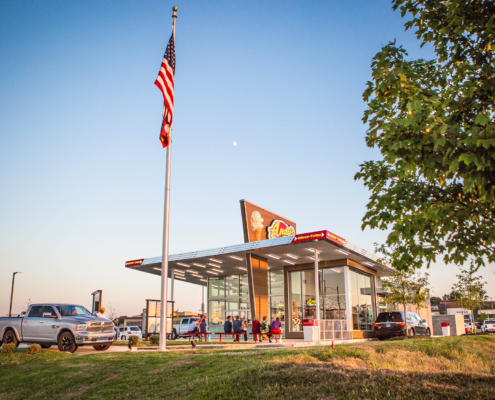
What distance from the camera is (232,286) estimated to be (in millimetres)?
35875

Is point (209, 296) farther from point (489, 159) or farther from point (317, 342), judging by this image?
point (489, 159)

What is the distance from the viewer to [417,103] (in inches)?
191

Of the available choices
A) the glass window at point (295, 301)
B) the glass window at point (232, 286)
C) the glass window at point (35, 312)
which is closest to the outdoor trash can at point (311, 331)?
the glass window at point (295, 301)

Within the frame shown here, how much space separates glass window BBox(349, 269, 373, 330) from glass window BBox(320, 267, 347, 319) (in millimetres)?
764

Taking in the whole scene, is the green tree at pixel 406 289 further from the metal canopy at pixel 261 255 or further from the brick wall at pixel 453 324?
the brick wall at pixel 453 324

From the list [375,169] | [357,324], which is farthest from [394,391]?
[357,324]

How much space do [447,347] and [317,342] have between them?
344 inches

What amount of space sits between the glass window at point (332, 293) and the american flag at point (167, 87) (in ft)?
57.9

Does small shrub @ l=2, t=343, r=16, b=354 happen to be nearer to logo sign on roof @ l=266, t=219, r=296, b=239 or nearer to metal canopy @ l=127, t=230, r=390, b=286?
metal canopy @ l=127, t=230, r=390, b=286

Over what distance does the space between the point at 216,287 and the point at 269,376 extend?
29993 mm

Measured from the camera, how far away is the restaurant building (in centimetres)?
2609

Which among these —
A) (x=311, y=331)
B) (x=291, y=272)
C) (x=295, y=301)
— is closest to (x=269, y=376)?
(x=311, y=331)

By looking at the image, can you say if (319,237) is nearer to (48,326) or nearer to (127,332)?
(48,326)

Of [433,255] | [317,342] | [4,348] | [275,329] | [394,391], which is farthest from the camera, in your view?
[275,329]
